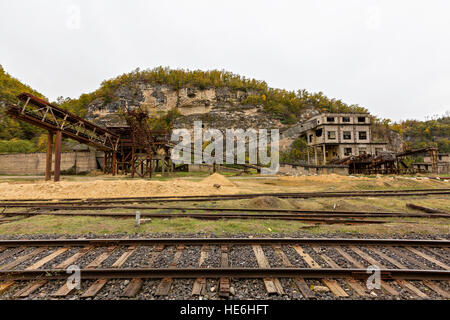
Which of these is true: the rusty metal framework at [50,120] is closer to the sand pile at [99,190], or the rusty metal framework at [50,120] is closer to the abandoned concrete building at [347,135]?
the sand pile at [99,190]

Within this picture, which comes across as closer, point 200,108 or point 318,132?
point 318,132

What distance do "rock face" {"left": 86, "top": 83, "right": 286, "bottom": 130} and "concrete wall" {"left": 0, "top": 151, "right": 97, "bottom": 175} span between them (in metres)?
24.7

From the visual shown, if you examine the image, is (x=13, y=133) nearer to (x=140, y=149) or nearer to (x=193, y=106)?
(x=140, y=149)

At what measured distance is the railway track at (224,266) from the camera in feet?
9.06

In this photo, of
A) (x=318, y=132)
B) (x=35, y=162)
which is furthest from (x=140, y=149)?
(x=318, y=132)

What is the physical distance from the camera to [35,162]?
26.3 m

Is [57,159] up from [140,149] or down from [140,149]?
down

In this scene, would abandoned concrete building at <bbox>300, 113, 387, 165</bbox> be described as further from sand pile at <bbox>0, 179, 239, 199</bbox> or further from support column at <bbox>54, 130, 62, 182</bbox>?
support column at <bbox>54, 130, 62, 182</bbox>

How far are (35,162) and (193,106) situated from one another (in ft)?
129

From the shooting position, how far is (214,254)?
3.81 metres

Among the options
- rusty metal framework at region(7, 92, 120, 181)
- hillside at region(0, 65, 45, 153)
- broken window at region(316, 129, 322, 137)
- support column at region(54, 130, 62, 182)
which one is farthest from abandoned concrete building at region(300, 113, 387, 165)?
hillside at region(0, 65, 45, 153)

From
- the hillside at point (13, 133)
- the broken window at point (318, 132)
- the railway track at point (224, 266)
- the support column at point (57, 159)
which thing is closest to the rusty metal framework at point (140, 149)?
the support column at point (57, 159)
